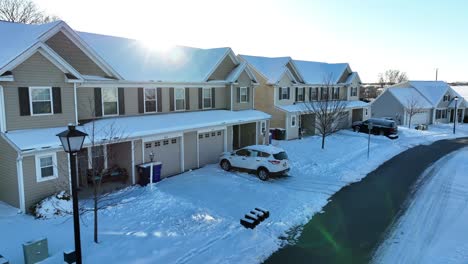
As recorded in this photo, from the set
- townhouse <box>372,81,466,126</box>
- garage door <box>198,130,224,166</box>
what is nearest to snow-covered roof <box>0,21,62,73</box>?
garage door <box>198,130,224,166</box>

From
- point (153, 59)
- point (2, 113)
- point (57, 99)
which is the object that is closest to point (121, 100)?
point (57, 99)

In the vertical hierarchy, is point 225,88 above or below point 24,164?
above

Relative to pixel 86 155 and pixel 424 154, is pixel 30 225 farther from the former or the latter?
pixel 424 154

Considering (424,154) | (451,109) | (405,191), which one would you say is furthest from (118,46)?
(451,109)

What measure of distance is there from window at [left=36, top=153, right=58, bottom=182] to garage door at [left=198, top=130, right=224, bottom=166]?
9214mm

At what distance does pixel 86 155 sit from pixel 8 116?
446cm

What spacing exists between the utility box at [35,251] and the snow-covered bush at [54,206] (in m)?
3.42

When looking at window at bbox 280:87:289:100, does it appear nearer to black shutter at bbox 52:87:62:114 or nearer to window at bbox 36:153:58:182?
black shutter at bbox 52:87:62:114

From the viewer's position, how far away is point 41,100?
49.2 feet

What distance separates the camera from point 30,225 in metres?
12.5

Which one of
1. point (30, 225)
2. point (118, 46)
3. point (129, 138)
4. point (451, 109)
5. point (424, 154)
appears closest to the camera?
point (30, 225)

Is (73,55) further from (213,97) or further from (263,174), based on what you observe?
(263,174)

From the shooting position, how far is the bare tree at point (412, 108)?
46.4 metres

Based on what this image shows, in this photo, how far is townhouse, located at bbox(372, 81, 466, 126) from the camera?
48.8 m
